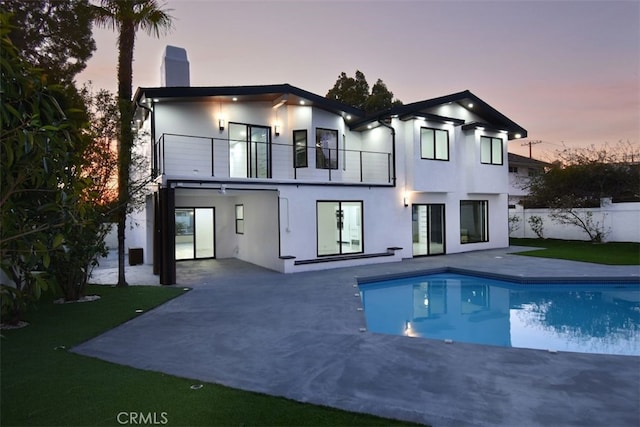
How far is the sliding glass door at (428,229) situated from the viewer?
15828 millimetres

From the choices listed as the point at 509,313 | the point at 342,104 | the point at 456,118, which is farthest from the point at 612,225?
the point at 342,104

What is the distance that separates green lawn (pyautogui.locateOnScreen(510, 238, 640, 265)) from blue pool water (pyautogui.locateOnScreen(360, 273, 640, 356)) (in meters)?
3.65

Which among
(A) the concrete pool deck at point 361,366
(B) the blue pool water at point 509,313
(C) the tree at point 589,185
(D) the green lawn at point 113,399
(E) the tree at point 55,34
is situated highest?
(E) the tree at point 55,34

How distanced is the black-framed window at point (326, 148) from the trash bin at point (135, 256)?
7.73m

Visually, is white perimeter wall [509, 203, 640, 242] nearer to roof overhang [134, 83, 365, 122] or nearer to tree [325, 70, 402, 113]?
tree [325, 70, 402, 113]

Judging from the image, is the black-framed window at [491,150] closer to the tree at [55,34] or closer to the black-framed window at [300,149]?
the black-framed window at [300,149]

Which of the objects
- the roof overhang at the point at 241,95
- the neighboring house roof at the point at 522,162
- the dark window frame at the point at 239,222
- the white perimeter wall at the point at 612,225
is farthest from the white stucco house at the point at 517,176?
the dark window frame at the point at 239,222

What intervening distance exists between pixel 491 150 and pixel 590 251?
576cm

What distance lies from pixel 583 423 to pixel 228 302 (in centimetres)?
670

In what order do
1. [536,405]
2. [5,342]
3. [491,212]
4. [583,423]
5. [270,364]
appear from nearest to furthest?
[583,423] < [536,405] < [270,364] < [5,342] < [491,212]

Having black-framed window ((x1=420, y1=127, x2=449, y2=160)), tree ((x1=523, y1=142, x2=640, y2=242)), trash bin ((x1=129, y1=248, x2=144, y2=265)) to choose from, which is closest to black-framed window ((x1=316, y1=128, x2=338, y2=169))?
black-framed window ((x1=420, y1=127, x2=449, y2=160))

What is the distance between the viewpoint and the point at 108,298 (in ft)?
29.5

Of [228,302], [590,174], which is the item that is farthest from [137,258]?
[590,174]

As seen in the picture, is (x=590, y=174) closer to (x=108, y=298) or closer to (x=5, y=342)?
(x=108, y=298)
